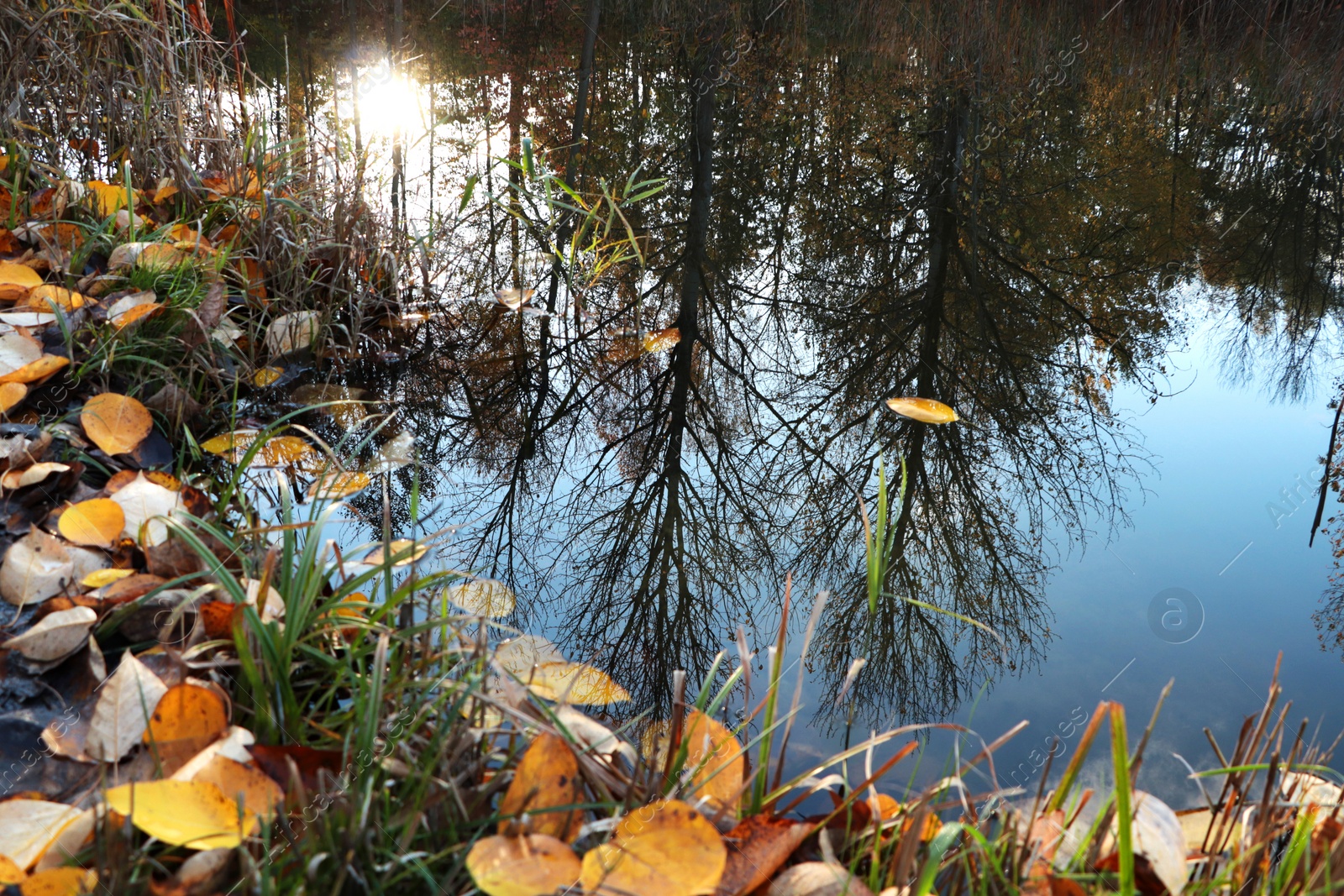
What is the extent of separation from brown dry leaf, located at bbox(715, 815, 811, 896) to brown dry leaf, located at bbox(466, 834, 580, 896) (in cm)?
15

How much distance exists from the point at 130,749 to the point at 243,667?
0.39ft

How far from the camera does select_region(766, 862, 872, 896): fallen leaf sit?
2.51 feet

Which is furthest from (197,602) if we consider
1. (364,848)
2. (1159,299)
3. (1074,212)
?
(1074,212)

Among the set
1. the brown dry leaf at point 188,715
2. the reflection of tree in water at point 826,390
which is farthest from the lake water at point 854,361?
the brown dry leaf at point 188,715

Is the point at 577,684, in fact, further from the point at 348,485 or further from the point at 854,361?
the point at 854,361

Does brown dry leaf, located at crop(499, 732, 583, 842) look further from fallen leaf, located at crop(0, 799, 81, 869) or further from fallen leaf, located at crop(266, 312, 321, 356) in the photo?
fallen leaf, located at crop(266, 312, 321, 356)

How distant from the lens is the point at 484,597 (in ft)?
4.30

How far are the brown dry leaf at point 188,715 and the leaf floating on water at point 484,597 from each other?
0.46m

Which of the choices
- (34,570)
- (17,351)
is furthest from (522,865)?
(17,351)

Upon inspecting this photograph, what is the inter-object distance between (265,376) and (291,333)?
0.15 meters

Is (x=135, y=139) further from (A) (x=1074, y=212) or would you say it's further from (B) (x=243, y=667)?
(A) (x=1074, y=212)

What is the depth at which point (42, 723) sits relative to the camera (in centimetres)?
88

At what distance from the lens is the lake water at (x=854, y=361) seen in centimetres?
127

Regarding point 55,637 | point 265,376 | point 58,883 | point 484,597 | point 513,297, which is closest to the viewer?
point 58,883
